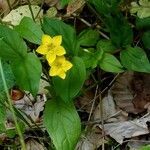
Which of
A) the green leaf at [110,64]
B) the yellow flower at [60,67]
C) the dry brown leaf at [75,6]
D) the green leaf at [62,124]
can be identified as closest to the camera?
the yellow flower at [60,67]

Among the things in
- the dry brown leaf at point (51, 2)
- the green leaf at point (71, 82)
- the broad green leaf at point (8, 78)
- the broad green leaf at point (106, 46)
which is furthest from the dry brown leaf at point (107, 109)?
the dry brown leaf at point (51, 2)

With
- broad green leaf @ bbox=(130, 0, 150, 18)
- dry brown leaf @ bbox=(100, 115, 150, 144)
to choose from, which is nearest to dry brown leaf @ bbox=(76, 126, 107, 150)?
dry brown leaf @ bbox=(100, 115, 150, 144)

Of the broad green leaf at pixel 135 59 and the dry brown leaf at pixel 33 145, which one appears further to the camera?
the dry brown leaf at pixel 33 145

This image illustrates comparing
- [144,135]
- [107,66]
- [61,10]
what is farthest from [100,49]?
[61,10]

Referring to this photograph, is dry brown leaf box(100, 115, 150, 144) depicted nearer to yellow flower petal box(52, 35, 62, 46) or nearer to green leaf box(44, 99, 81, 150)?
green leaf box(44, 99, 81, 150)

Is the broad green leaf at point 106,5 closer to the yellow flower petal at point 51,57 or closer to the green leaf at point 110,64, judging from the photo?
the green leaf at point 110,64

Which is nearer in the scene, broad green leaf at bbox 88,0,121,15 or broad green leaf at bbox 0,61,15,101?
A: broad green leaf at bbox 0,61,15,101

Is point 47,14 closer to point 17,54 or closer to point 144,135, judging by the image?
point 17,54
